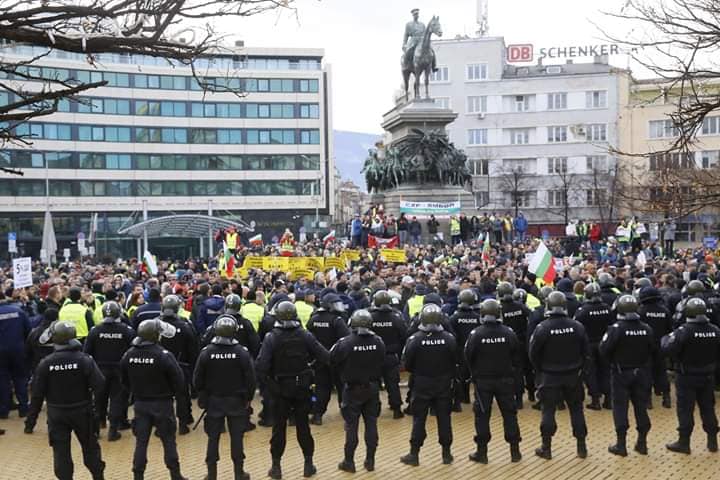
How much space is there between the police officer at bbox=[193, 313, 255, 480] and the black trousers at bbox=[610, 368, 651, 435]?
4694 mm

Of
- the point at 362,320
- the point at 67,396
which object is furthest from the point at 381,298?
the point at 67,396

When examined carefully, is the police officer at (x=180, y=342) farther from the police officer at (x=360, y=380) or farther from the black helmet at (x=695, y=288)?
the black helmet at (x=695, y=288)

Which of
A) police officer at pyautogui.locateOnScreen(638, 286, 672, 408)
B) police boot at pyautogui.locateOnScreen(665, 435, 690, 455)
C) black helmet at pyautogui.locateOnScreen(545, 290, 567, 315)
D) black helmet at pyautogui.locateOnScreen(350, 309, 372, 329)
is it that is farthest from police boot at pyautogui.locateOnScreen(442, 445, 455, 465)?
police officer at pyautogui.locateOnScreen(638, 286, 672, 408)

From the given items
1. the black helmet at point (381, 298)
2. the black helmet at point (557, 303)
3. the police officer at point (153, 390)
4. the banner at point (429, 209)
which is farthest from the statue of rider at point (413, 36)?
the police officer at point (153, 390)

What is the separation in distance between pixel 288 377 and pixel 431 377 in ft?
5.87

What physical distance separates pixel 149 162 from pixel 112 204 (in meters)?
4.87

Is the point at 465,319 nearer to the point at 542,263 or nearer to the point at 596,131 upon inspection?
the point at 542,263

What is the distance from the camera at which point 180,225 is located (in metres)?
38.6

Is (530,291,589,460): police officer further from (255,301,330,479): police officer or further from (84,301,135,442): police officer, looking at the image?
(84,301,135,442): police officer

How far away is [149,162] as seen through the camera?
7175 cm

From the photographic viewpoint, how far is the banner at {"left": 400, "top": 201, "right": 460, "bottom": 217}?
3410 centimetres

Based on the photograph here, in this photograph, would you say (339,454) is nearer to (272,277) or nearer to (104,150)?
(272,277)

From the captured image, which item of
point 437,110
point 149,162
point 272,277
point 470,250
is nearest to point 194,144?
point 149,162

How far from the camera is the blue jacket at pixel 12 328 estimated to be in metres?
13.1
